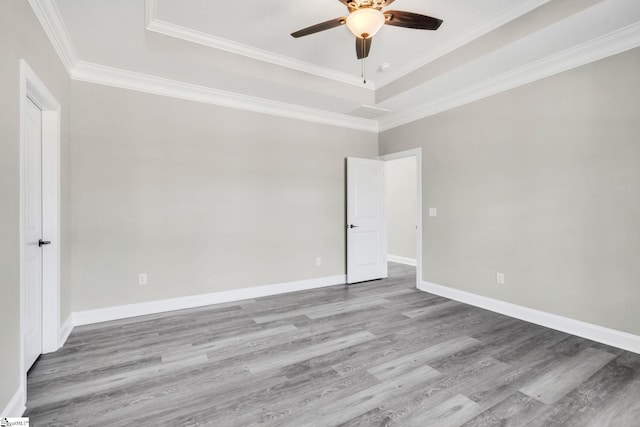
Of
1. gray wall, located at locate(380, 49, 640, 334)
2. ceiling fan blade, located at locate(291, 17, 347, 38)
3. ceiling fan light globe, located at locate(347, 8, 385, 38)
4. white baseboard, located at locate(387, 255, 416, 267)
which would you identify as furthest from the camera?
white baseboard, located at locate(387, 255, 416, 267)

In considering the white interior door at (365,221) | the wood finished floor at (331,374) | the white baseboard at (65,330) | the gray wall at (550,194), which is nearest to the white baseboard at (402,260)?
the white interior door at (365,221)

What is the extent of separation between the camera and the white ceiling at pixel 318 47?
2514mm

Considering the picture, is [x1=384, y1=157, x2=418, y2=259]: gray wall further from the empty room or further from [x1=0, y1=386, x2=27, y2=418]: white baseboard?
[x1=0, y1=386, x2=27, y2=418]: white baseboard

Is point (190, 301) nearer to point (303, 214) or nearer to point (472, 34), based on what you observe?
point (303, 214)

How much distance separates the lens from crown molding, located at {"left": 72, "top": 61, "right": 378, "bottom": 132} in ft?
10.6

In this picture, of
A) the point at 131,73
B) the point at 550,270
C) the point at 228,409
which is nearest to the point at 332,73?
the point at 131,73

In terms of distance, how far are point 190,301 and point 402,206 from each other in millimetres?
5133

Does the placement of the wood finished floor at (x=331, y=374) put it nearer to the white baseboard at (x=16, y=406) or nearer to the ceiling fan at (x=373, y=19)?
the white baseboard at (x=16, y=406)

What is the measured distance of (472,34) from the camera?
120 inches

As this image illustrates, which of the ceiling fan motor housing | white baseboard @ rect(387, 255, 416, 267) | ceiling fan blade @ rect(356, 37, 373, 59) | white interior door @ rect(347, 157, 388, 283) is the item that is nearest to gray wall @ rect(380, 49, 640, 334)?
white interior door @ rect(347, 157, 388, 283)

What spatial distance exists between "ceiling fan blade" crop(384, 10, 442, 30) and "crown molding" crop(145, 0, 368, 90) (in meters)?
1.69

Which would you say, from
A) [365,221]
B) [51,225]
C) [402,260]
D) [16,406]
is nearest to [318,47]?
[365,221]

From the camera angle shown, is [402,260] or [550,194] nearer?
[550,194]

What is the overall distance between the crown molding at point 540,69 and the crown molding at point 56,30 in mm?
4129
